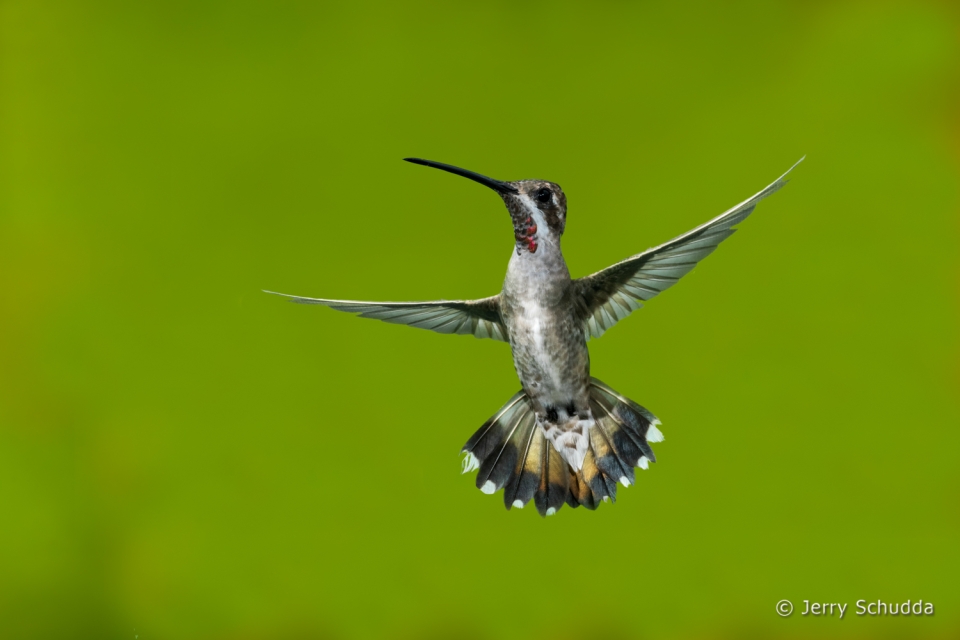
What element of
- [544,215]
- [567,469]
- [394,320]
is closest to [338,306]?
[394,320]

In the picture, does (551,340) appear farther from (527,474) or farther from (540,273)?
(527,474)

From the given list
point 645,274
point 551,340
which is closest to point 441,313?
point 551,340

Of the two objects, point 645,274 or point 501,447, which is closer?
point 645,274

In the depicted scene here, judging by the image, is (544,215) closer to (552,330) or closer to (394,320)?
(552,330)

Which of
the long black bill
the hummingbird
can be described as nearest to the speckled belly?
the hummingbird

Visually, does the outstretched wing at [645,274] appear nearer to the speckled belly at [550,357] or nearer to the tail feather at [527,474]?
the speckled belly at [550,357]
